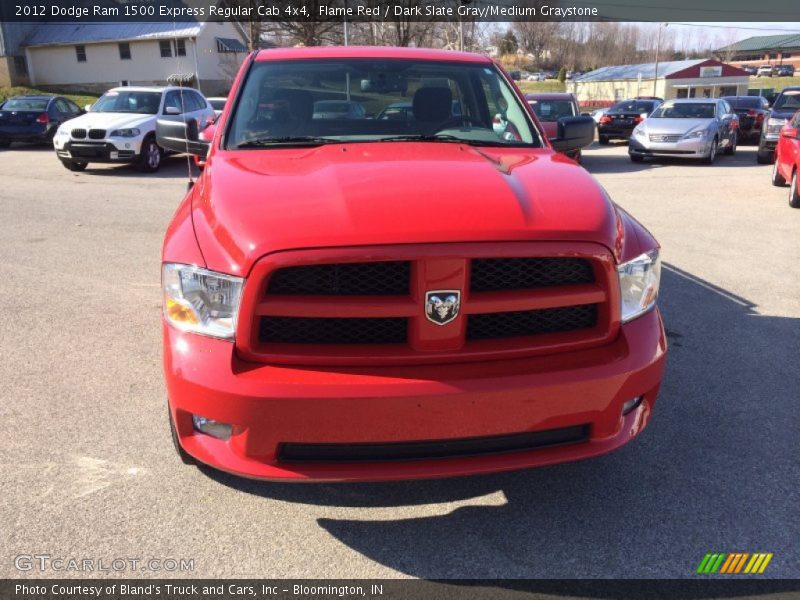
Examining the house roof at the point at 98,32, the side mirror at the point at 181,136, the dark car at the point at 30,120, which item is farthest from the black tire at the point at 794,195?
the house roof at the point at 98,32

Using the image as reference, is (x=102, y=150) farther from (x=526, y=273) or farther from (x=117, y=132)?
(x=526, y=273)

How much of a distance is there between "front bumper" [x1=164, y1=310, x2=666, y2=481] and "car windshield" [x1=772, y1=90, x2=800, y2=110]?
1806 cm

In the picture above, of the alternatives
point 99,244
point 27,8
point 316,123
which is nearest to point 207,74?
point 27,8

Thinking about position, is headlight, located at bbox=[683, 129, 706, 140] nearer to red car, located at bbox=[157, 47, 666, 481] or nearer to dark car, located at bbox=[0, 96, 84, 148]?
red car, located at bbox=[157, 47, 666, 481]

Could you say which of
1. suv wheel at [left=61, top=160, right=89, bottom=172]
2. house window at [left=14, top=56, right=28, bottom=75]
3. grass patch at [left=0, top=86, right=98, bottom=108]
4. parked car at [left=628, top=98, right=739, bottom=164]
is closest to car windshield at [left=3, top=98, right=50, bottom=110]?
suv wheel at [left=61, top=160, right=89, bottom=172]

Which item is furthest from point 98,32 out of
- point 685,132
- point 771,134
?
point 771,134

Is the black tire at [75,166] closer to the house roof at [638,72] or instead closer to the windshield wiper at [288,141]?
the windshield wiper at [288,141]

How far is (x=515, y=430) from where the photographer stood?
8.09 feet

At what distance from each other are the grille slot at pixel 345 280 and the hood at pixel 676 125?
15.6 metres

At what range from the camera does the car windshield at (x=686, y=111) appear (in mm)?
17094

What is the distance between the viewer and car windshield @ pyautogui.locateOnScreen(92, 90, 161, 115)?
48.9 feet

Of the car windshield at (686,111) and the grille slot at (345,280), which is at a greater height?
the grille slot at (345,280)

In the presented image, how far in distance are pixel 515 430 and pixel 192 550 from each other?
1.30 metres

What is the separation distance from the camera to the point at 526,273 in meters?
2.54
